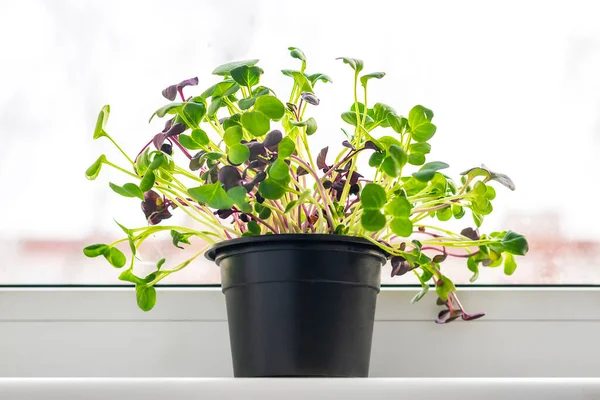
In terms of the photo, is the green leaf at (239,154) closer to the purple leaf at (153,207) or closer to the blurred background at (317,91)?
the purple leaf at (153,207)

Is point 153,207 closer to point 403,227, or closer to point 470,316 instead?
point 403,227

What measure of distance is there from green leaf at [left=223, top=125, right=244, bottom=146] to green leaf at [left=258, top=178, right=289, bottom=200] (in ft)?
0.18

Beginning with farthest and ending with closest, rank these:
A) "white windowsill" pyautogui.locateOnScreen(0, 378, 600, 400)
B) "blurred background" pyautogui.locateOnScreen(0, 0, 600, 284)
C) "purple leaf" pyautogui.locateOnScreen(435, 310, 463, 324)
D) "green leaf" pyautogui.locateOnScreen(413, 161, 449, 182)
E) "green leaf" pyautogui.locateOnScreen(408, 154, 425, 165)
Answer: "blurred background" pyautogui.locateOnScreen(0, 0, 600, 284) → "purple leaf" pyautogui.locateOnScreen(435, 310, 463, 324) → "green leaf" pyautogui.locateOnScreen(408, 154, 425, 165) → "green leaf" pyautogui.locateOnScreen(413, 161, 449, 182) → "white windowsill" pyautogui.locateOnScreen(0, 378, 600, 400)

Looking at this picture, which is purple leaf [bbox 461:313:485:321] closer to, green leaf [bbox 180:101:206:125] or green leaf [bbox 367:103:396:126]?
green leaf [bbox 367:103:396:126]

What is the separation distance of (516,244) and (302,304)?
27 centimetres

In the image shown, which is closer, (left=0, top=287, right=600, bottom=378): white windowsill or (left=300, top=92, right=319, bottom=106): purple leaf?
(left=300, top=92, right=319, bottom=106): purple leaf

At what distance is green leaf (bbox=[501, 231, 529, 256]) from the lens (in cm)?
90

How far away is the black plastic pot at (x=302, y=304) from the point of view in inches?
32.4

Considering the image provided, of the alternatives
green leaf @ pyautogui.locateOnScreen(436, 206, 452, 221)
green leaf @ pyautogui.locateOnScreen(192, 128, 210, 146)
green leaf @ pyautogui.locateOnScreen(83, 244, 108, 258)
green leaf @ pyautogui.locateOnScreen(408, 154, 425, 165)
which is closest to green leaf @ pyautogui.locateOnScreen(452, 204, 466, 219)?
green leaf @ pyautogui.locateOnScreen(436, 206, 452, 221)

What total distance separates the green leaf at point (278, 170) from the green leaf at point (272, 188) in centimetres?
2

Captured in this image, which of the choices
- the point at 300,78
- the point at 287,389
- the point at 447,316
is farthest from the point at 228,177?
the point at 447,316

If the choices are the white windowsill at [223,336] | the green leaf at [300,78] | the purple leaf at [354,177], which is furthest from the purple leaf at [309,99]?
the white windowsill at [223,336]

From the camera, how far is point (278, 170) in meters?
0.81

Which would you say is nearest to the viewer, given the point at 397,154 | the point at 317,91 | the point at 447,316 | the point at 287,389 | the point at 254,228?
the point at 287,389
